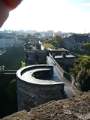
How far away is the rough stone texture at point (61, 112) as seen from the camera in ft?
21.0

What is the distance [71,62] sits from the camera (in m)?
27.6

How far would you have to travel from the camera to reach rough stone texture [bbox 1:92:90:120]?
21.0 ft

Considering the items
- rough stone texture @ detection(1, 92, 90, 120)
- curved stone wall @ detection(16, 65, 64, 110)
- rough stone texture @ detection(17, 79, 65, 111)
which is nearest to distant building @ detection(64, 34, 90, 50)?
curved stone wall @ detection(16, 65, 64, 110)

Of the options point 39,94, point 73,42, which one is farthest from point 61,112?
point 73,42

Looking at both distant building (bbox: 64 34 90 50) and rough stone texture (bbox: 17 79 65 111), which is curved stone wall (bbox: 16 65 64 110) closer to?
rough stone texture (bbox: 17 79 65 111)

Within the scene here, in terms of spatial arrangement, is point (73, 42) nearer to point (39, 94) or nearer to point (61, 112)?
point (39, 94)

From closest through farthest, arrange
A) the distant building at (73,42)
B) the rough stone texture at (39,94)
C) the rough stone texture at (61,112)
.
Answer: the rough stone texture at (61,112) < the rough stone texture at (39,94) < the distant building at (73,42)

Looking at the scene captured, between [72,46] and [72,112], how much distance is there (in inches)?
2026

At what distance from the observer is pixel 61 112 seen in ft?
21.7

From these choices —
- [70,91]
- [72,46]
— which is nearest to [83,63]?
[70,91]

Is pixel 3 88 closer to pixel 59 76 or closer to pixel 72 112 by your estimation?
pixel 59 76

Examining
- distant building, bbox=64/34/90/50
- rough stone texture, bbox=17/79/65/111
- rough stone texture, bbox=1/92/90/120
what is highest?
rough stone texture, bbox=1/92/90/120

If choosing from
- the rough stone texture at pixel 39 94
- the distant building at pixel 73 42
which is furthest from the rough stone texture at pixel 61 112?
the distant building at pixel 73 42

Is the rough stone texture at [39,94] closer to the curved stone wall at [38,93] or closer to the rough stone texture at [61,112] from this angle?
the curved stone wall at [38,93]
